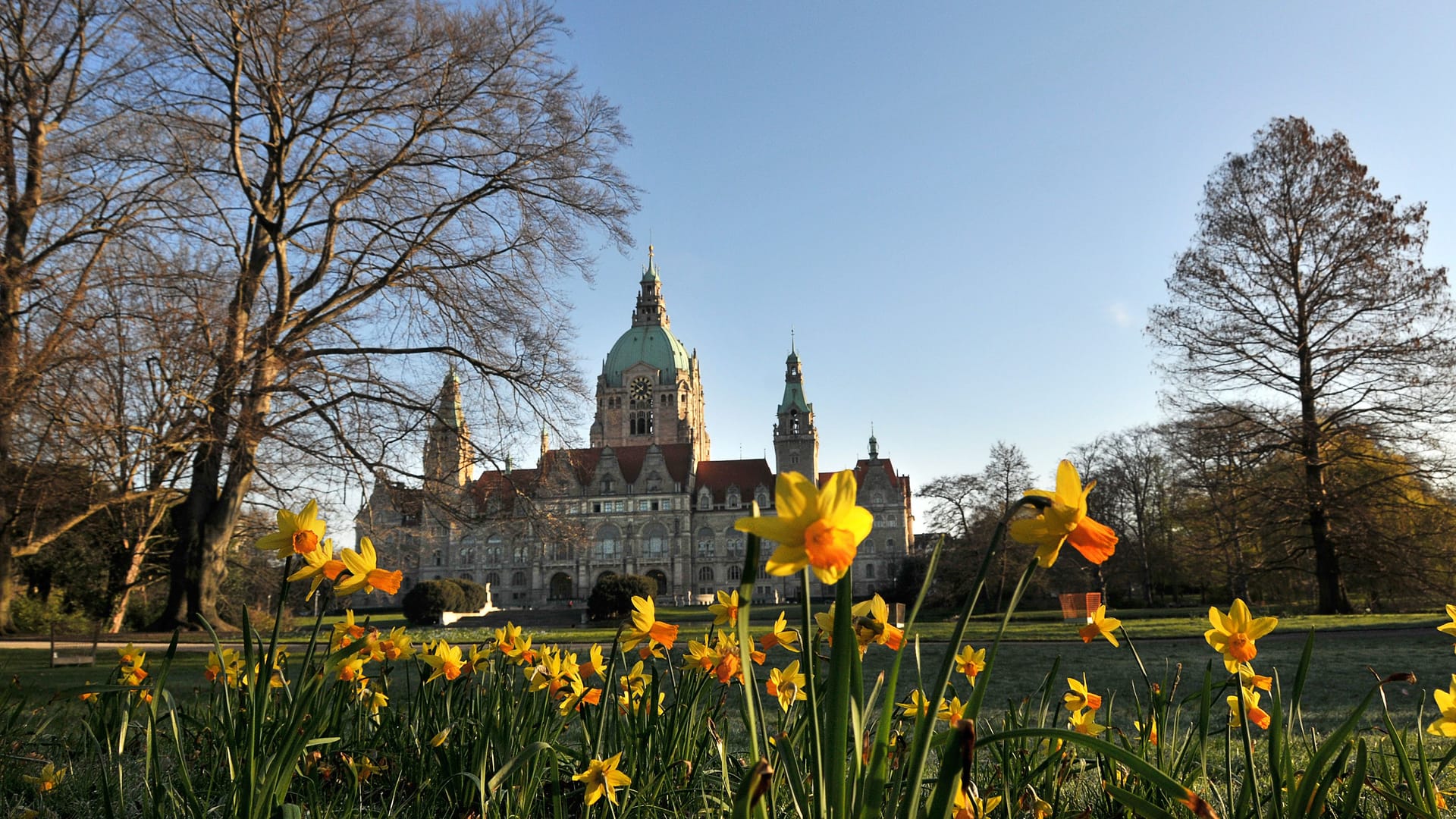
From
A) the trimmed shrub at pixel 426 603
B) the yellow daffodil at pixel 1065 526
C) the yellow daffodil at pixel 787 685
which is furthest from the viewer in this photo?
the trimmed shrub at pixel 426 603

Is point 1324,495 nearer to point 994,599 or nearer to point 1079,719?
point 994,599

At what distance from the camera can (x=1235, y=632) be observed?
6.34 ft

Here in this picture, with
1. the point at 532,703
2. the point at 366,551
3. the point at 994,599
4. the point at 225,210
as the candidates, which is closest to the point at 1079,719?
the point at 532,703

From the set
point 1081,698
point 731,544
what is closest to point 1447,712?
point 1081,698

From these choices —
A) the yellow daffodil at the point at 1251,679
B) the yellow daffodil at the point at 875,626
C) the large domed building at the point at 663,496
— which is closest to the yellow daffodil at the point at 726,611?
the yellow daffodil at the point at 875,626

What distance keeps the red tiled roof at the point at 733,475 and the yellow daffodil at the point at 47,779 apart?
66911mm

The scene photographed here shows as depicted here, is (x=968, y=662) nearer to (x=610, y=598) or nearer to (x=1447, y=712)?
(x=1447, y=712)

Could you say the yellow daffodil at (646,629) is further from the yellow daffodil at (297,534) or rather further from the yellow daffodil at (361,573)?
the yellow daffodil at (297,534)

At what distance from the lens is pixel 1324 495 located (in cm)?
2003

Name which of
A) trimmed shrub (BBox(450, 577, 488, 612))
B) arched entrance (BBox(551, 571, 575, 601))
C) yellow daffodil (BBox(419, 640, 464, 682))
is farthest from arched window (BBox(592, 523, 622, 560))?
yellow daffodil (BBox(419, 640, 464, 682))

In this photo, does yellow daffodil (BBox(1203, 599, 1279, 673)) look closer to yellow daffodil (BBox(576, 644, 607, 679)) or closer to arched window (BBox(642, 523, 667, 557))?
yellow daffodil (BBox(576, 644, 607, 679))

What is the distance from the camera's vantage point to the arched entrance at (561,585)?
69750 mm

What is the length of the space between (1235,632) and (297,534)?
1.90 meters

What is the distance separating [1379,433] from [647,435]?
63.8 m
